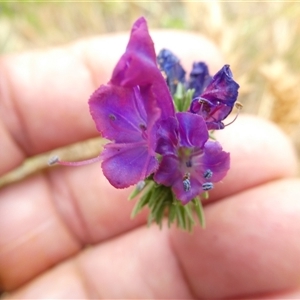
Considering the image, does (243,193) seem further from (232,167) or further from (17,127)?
(17,127)

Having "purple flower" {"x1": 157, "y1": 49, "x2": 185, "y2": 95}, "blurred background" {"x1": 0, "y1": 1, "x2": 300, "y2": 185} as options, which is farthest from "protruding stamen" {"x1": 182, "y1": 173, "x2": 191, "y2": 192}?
"blurred background" {"x1": 0, "y1": 1, "x2": 300, "y2": 185}

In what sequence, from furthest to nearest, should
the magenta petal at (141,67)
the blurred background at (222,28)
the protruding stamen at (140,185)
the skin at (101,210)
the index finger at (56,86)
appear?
the blurred background at (222,28) → the index finger at (56,86) → the skin at (101,210) → the protruding stamen at (140,185) → the magenta petal at (141,67)

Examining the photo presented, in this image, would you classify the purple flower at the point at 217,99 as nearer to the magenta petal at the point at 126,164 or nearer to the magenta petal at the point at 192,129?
the magenta petal at the point at 192,129

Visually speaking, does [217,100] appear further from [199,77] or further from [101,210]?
[101,210]

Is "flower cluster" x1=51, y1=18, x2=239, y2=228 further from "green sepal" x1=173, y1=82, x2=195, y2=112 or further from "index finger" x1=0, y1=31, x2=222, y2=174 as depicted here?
"index finger" x1=0, y1=31, x2=222, y2=174

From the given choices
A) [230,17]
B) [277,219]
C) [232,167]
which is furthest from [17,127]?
[230,17]

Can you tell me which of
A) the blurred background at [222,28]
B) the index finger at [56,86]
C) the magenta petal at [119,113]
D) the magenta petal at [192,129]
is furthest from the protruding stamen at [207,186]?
the blurred background at [222,28]

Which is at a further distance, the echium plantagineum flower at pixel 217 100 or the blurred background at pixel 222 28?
the blurred background at pixel 222 28
